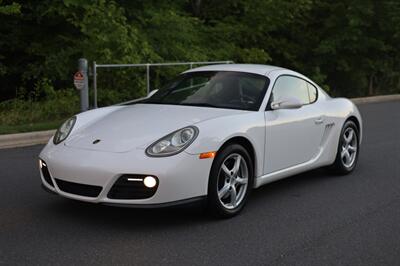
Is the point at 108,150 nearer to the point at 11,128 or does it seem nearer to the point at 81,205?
the point at 81,205

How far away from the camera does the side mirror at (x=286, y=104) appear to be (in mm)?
5664

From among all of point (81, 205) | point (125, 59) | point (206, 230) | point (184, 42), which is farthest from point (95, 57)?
point (206, 230)

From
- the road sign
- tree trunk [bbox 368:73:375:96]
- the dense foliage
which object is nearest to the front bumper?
the road sign

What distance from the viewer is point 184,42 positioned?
52.7 feet

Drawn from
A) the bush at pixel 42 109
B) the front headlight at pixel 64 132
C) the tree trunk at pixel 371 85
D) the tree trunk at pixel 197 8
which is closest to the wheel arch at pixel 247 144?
the front headlight at pixel 64 132

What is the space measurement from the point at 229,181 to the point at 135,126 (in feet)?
3.12

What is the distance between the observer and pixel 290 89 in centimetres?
629

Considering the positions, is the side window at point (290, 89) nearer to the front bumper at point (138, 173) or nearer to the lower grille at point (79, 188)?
the front bumper at point (138, 173)

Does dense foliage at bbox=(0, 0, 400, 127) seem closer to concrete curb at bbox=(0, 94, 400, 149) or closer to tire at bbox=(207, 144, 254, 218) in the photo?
concrete curb at bbox=(0, 94, 400, 149)

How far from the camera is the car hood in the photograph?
4.84m

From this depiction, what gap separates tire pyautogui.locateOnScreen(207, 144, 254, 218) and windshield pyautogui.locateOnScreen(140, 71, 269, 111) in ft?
2.06

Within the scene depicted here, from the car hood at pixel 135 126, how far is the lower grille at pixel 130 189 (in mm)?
266

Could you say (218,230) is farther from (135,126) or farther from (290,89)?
(290,89)

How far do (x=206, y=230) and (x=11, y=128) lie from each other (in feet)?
18.6
